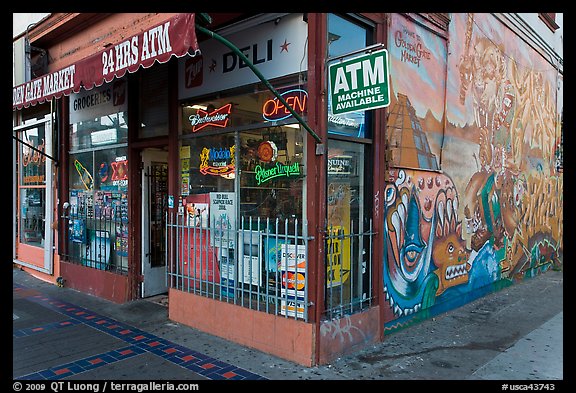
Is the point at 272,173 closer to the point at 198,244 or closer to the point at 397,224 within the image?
the point at 198,244

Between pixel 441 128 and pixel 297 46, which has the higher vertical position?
pixel 297 46

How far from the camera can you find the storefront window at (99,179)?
24.6 ft

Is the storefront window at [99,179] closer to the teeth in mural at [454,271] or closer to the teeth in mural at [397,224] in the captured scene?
the teeth in mural at [397,224]

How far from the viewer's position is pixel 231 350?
516 cm

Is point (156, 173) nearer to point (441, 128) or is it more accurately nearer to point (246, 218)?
point (246, 218)

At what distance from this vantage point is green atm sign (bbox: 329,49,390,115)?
14.0 feet

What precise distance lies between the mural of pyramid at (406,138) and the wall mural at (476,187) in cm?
10

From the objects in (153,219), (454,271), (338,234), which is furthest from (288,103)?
(454,271)

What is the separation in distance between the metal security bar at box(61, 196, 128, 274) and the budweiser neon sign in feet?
7.54

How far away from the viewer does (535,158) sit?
10.4 metres

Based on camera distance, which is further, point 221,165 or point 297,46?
point 221,165

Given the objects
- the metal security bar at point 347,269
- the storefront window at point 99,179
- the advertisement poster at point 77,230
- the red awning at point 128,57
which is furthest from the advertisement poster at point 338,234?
the advertisement poster at point 77,230

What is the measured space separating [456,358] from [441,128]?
337 centimetres

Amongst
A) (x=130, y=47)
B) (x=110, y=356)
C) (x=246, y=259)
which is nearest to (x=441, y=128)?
(x=246, y=259)
